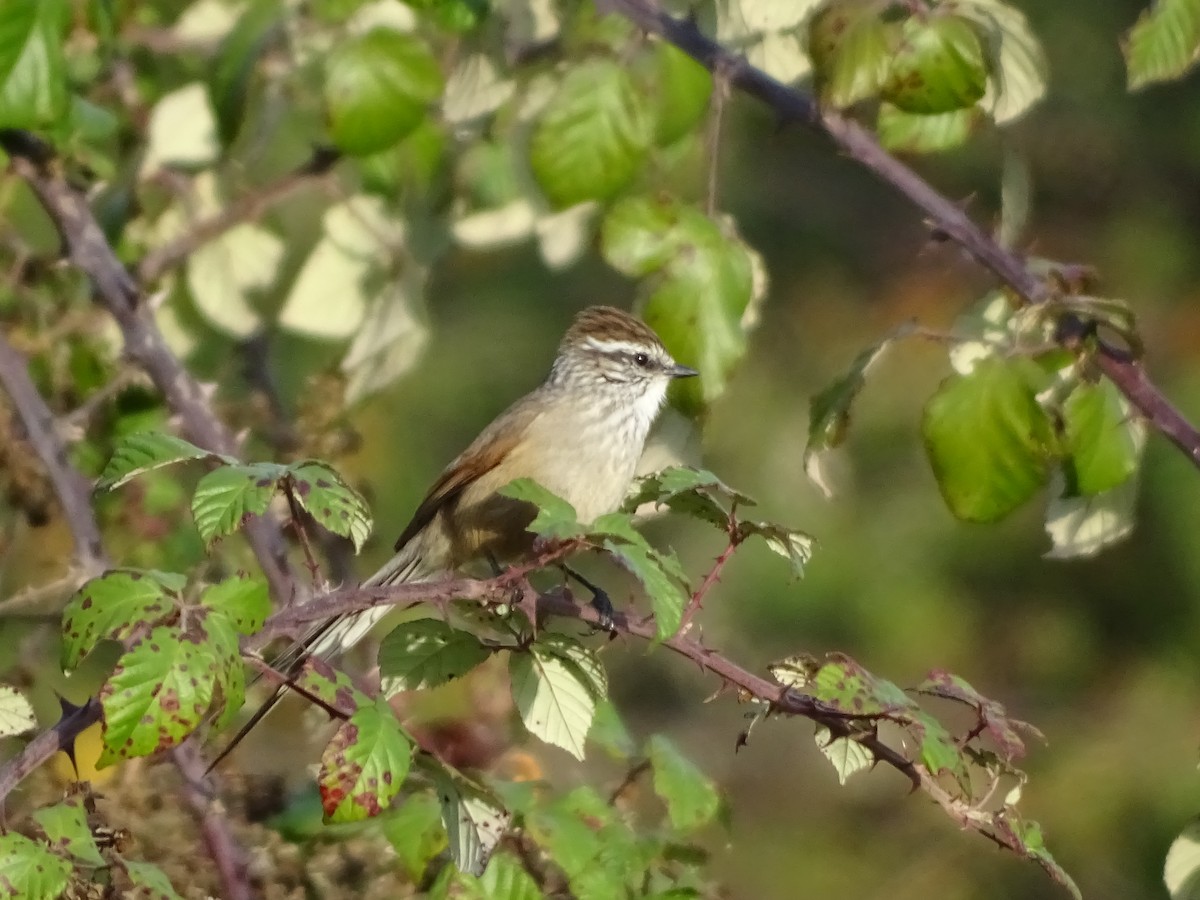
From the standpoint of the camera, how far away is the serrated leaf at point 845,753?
246cm

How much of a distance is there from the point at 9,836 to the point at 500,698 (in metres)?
1.42

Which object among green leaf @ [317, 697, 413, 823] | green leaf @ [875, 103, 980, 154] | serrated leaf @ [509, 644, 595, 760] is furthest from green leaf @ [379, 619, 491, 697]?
green leaf @ [875, 103, 980, 154]

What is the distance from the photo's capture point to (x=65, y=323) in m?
3.77

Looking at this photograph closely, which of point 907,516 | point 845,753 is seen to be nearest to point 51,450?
point 845,753

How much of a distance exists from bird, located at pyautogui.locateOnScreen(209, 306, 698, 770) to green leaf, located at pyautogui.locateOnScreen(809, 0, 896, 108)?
128cm

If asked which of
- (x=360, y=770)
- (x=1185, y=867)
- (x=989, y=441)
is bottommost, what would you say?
(x=1185, y=867)

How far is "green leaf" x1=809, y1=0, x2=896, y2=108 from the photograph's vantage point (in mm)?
2777

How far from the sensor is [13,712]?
7.43 feet

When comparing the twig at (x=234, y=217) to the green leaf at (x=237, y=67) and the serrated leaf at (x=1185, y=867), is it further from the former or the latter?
the serrated leaf at (x=1185, y=867)

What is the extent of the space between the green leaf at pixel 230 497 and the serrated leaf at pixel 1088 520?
5.09ft

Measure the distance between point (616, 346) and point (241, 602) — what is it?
111 inches

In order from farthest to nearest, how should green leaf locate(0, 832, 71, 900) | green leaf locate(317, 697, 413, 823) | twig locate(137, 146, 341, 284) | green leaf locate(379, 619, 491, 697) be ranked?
twig locate(137, 146, 341, 284), green leaf locate(379, 619, 491, 697), green leaf locate(317, 697, 413, 823), green leaf locate(0, 832, 71, 900)

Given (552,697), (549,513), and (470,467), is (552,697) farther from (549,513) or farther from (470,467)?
(470,467)

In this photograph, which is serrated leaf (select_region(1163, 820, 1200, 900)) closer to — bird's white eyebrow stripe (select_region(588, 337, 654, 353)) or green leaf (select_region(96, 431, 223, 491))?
green leaf (select_region(96, 431, 223, 491))
